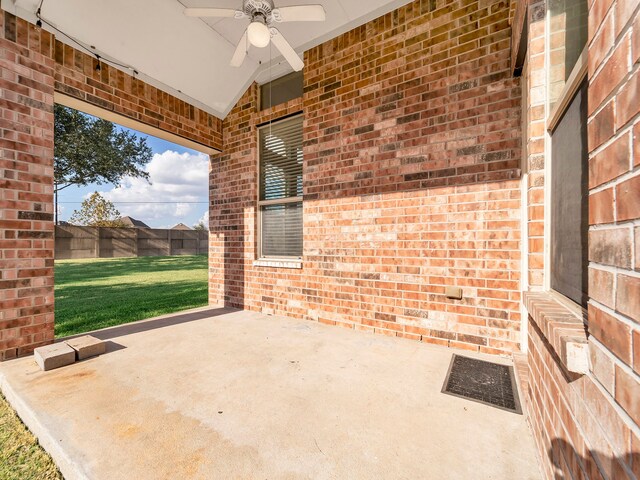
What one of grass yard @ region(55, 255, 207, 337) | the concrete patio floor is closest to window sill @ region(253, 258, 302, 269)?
the concrete patio floor

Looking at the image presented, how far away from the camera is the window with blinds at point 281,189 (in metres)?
4.32

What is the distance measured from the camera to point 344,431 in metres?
1.67

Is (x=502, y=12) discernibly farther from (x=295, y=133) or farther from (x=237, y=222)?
(x=237, y=222)

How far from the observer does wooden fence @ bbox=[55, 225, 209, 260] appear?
53.2 feet

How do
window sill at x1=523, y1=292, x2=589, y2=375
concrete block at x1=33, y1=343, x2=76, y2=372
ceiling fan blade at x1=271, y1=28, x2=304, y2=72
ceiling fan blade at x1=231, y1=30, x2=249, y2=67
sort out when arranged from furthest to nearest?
ceiling fan blade at x1=231, y1=30, x2=249, y2=67, ceiling fan blade at x1=271, y1=28, x2=304, y2=72, concrete block at x1=33, y1=343, x2=76, y2=372, window sill at x1=523, y1=292, x2=589, y2=375

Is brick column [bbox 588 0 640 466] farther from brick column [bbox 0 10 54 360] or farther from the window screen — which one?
brick column [bbox 0 10 54 360]

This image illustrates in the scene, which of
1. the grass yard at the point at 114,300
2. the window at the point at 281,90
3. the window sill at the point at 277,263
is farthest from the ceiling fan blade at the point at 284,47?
the grass yard at the point at 114,300

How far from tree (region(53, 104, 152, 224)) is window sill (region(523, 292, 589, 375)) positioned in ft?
42.9

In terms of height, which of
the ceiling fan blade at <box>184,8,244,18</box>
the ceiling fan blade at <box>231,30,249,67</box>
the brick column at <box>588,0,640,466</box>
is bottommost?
the brick column at <box>588,0,640,466</box>

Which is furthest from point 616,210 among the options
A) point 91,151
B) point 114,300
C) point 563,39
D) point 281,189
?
point 91,151

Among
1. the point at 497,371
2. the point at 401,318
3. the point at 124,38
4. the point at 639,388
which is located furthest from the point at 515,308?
the point at 124,38

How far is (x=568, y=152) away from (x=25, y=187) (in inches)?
172

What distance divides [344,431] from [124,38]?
4626mm

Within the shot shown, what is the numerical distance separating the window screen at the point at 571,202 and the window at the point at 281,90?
3.61m
